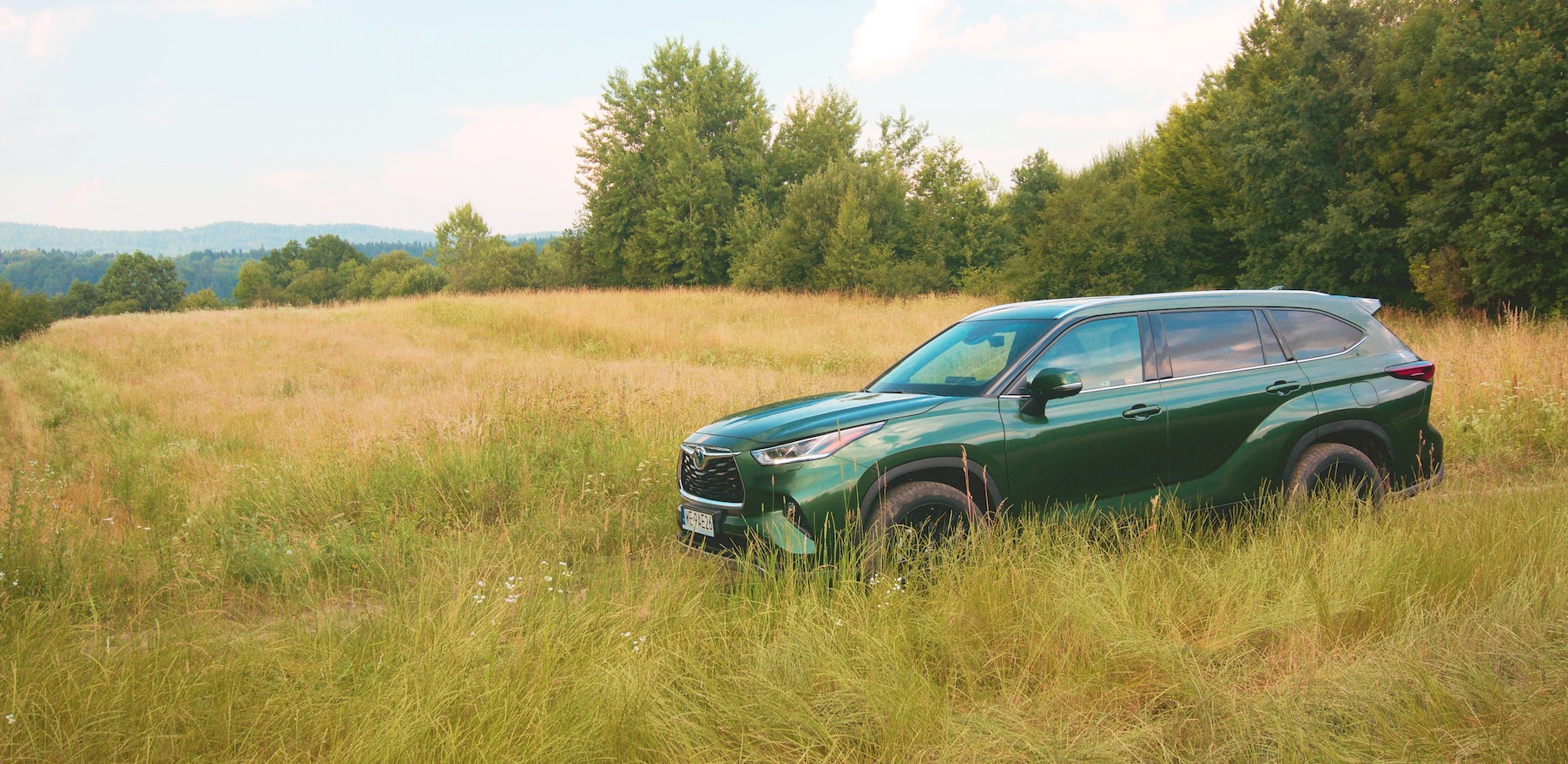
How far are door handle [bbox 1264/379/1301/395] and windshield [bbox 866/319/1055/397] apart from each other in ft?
4.82

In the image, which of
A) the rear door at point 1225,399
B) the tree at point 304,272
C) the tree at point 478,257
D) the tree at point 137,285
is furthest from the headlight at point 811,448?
the tree at point 304,272

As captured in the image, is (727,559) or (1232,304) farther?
(1232,304)

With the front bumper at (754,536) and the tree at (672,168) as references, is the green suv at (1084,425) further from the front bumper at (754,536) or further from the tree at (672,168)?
the tree at (672,168)

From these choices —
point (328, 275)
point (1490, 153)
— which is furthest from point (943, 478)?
point (328, 275)

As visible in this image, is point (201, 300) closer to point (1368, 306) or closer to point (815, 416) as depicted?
point (815, 416)

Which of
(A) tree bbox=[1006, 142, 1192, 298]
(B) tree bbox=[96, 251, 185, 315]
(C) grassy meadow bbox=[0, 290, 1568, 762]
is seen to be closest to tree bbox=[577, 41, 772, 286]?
(A) tree bbox=[1006, 142, 1192, 298]

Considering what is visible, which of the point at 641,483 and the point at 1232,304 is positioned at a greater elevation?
the point at 1232,304

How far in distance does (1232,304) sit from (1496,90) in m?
23.7

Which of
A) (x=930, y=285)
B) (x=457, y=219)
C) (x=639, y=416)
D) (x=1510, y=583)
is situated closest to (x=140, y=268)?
(x=457, y=219)

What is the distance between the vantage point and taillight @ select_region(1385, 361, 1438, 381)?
230 inches

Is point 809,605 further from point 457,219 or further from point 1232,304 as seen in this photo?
point 457,219

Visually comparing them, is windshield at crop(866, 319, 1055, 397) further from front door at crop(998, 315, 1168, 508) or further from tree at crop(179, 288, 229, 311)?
tree at crop(179, 288, 229, 311)

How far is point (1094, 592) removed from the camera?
3896 mm

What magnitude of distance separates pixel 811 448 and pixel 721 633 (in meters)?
1.11
